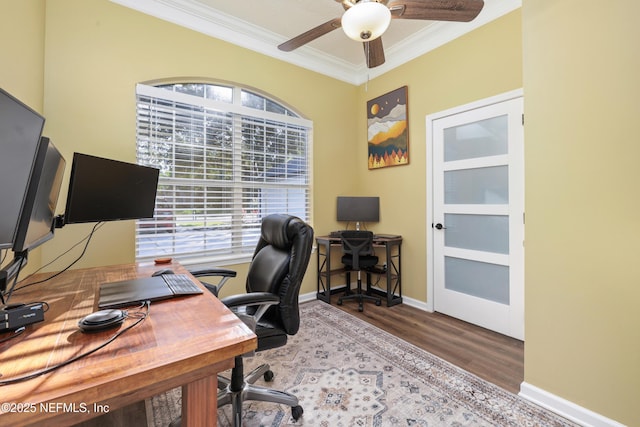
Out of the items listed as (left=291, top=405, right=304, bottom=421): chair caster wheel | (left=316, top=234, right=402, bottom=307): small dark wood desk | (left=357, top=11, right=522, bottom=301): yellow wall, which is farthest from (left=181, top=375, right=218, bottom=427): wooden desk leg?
(left=357, top=11, right=522, bottom=301): yellow wall

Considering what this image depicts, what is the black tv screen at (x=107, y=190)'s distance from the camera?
1.44 meters

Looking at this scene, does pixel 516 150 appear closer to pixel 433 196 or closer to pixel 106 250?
pixel 433 196

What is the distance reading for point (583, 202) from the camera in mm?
1481

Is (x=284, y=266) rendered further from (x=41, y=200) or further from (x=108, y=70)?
(x=108, y=70)

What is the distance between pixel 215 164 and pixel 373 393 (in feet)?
8.01

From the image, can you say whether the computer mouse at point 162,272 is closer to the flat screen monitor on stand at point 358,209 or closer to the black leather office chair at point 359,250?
the black leather office chair at point 359,250

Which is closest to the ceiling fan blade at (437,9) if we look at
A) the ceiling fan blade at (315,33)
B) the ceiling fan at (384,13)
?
the ceiling fan at (384,13)

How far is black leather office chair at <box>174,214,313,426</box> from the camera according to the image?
1432 millimetres

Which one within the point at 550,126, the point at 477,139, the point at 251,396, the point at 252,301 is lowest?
the point at 251,396

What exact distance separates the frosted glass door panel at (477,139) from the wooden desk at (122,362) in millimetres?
2729

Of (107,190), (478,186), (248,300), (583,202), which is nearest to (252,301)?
(248,300)

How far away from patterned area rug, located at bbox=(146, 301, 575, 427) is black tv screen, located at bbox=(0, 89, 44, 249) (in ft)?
4.37

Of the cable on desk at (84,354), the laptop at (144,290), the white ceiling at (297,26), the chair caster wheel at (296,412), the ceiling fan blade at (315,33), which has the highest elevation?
the white ceiling at (297,26)

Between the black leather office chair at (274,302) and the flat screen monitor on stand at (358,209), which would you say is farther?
the flat screen monitor on stand at (358,209)
